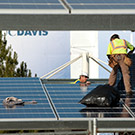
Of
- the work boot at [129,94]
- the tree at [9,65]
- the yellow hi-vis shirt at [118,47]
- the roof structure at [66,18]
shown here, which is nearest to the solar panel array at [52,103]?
the work boot at [129,94]

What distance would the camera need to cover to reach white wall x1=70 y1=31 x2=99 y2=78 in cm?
3894

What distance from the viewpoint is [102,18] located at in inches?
599

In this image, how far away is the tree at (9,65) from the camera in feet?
111

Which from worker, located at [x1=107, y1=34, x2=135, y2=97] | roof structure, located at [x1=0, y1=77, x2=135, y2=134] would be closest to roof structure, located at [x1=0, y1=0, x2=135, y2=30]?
roof structure, located at [x1=0, y1=77, x2=135, y2=134]

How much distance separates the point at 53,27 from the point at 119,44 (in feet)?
18.6

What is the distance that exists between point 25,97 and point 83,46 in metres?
18.5
